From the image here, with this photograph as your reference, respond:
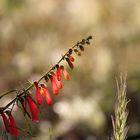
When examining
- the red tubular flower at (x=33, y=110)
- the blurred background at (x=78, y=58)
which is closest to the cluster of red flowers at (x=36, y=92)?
the red tubular flower at (x=33, y=110)

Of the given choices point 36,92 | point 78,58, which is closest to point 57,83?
point 36,92

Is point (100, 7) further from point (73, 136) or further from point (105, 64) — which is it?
point (73, 136)

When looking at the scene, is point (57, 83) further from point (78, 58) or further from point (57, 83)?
point (78, 58)

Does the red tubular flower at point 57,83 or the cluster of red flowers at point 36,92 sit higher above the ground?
the red tubular flower at point 57,83

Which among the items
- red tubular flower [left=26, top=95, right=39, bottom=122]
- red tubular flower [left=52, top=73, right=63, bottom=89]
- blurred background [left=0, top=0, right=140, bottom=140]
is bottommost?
red tubular flower [left=26, top=95, right=39, bottom=122]

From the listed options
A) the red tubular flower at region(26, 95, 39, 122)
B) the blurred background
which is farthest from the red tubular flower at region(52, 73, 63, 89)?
the blurred background

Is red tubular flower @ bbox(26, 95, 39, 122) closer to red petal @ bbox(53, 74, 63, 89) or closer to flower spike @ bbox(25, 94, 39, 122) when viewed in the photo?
flower spike @ bbox(25, 94, 39, 122)

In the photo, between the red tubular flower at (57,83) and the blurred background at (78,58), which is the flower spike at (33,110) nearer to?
the red tubular flower at (57,83)

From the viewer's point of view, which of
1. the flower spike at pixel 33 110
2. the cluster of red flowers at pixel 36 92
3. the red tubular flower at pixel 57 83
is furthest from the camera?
the red tubular flower at pixel 57 83
